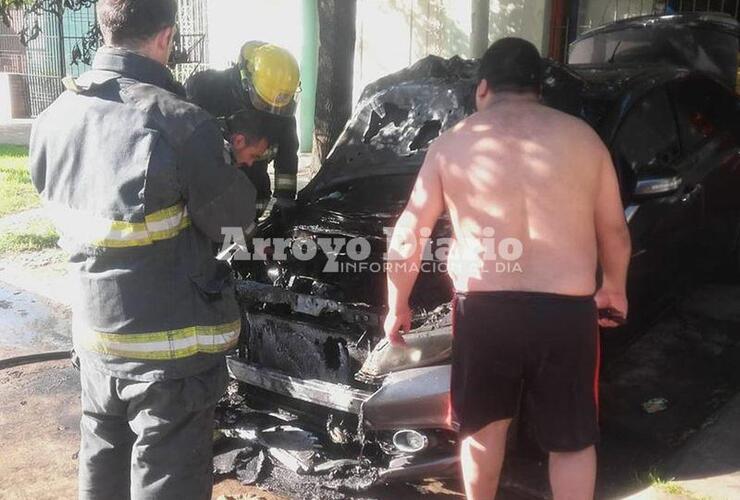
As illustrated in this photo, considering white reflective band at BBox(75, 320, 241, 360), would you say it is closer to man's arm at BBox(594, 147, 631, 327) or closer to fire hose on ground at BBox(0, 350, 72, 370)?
man's arm at BBox(594, 147, 631, 327)

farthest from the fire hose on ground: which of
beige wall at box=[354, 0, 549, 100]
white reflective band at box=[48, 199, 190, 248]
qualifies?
beige wall at box=[354, 0, 549, 100]

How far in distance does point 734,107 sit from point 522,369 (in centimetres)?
316

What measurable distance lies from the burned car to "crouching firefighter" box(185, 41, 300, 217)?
0.17m

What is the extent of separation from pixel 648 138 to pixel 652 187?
1.96 ft

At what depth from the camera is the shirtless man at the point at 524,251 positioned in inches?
90.7

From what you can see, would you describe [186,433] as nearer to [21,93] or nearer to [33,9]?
[33,9]

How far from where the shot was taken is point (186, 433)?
7.32 ft

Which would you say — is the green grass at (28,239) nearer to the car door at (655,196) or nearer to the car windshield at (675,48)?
the car windshield at (675,48)

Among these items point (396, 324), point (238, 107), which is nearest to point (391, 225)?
point (238, 107)

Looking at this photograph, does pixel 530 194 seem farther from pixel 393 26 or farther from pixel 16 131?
pixel 16 131

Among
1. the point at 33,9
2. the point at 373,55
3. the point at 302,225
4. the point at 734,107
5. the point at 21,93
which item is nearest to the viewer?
the point at 302,225

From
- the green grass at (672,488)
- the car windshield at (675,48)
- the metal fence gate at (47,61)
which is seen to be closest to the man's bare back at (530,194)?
the green grass at (672,488)

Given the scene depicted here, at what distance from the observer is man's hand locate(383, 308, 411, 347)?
2.55m

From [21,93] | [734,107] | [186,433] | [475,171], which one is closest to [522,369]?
[475,171]
